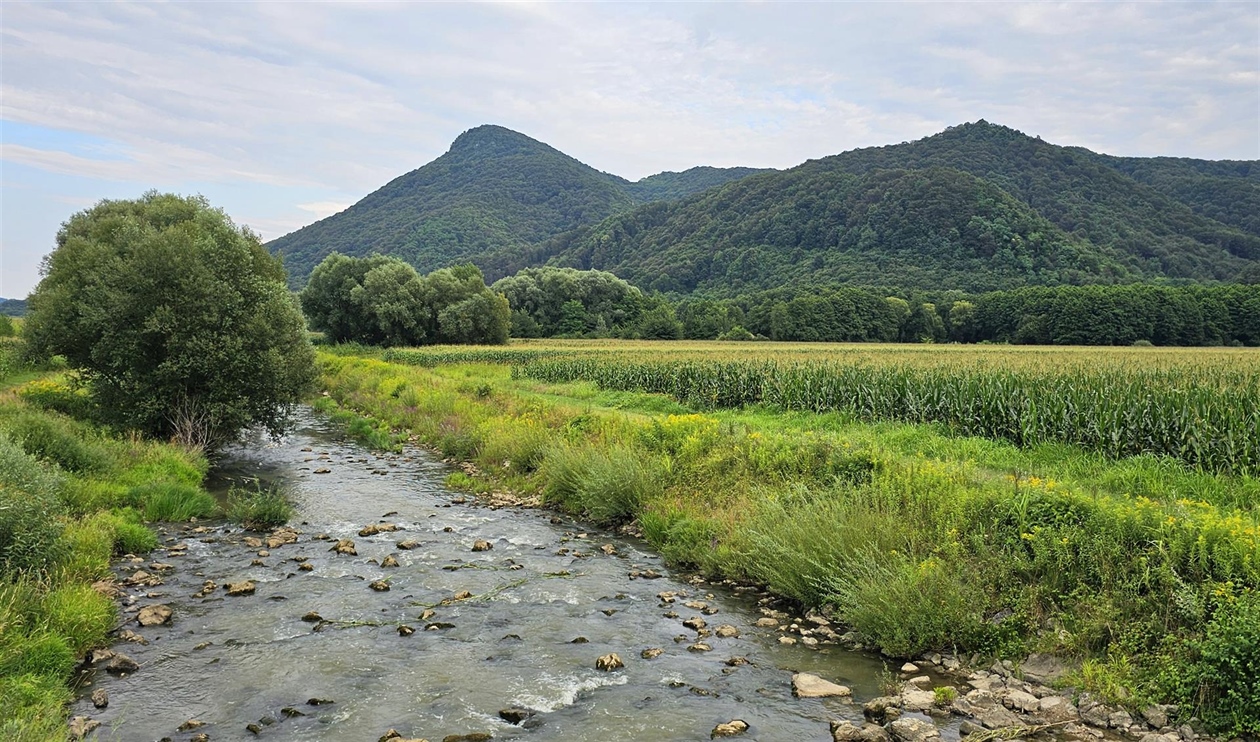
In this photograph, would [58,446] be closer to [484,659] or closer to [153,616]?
[153,616]

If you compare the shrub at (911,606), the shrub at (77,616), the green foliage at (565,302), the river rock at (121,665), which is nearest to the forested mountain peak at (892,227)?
the green foliage at (565,302)

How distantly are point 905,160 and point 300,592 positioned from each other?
606 ft

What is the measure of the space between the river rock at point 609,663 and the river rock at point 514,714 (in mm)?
1220

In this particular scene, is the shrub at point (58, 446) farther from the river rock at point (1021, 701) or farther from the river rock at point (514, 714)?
the river rock at point (1021, 701)

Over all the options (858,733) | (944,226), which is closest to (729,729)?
(858,733)

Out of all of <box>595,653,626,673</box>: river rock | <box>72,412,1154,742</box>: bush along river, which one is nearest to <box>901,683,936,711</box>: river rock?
<box>72,412,1154,742</box>: bush along river

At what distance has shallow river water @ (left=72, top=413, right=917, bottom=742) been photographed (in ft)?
23.1

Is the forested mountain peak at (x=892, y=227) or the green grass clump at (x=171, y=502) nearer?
the green grass clump at (x=171, y=502)

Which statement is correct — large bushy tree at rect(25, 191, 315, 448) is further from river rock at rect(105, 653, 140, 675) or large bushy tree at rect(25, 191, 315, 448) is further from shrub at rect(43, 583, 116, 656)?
river rock at rect(105, 653, 140, 675)

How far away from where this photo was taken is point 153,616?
9.38 metres

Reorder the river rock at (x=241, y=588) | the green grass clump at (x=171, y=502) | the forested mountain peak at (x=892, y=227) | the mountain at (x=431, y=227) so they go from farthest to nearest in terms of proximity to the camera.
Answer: the mountain at (x=431, y=227) < the forested mountain peak at (x=892, y=227) < the green grass clump at (x=171, y=502) < the river rock at (x=241, y=588)

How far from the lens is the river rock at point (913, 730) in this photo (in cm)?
657

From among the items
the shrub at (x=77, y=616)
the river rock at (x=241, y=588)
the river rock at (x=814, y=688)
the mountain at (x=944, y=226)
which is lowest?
the river rock at (x=814, y=688)

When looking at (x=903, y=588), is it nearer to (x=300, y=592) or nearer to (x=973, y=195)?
(x=300, y=592)
